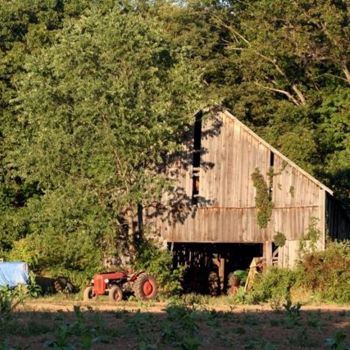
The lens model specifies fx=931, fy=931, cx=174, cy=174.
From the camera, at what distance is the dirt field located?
11719 millimetres

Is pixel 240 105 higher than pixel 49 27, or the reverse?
pixel 49 27

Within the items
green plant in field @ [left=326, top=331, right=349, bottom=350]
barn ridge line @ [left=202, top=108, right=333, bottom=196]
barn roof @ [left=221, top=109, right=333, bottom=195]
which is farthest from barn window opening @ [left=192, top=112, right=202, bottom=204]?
green plant in field @ [left=326, top=331, right=349, bottom=350]

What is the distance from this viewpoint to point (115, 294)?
29.5 meters

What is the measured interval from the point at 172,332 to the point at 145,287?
1831 centimetres

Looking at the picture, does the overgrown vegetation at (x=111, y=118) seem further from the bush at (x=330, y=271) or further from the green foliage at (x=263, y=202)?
the bush at (x=330, y=271)

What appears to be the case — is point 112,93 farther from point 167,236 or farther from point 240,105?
point 240,105

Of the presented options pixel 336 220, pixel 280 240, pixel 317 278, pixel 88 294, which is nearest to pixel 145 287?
pixel 88 294

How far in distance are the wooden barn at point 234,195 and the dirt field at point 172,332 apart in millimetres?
19777

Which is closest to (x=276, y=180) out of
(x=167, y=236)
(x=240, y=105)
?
(x=167, y=236)

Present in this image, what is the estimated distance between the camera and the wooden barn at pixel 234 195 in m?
35.5

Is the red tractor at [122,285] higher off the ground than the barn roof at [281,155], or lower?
lower

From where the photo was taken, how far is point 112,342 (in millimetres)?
11977

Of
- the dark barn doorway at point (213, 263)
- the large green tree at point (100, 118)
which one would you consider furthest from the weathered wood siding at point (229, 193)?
the dark barn doorway at point (213, 263)

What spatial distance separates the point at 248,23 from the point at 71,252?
18.2m
